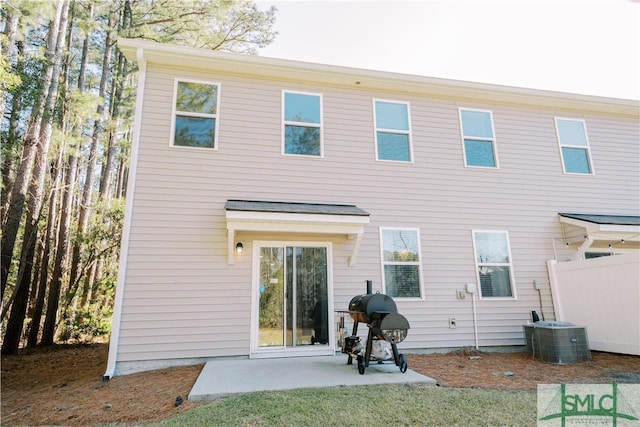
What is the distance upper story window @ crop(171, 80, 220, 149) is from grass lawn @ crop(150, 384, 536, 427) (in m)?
4.46

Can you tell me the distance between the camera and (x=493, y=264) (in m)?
7.07

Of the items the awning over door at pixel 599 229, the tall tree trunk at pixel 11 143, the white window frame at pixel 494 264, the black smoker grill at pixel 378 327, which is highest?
the tall tree trunk at pixel 11 143

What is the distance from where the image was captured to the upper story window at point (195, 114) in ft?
20.9

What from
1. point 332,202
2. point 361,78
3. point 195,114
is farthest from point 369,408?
point 361,78

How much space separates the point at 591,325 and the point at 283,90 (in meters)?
7.38

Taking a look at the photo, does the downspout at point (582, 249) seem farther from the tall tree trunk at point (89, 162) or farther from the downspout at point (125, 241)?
the tall tree trunk at point (89, 162)

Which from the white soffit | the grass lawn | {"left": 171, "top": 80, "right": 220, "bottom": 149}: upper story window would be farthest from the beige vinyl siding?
the grass lawn

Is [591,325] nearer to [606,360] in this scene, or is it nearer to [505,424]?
[606,360]

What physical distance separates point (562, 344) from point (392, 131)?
4.91 m

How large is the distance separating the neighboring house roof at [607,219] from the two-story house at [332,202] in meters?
0.14

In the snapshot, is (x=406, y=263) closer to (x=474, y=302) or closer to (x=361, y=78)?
(x=474, y=302)

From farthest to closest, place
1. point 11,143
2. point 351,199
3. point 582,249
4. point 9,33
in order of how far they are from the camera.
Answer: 1. point 582,249
2. point 11,143
3. point 351,199
4. point 9,33

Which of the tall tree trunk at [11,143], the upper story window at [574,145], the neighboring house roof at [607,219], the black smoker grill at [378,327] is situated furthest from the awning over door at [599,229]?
the tall tree trunk at [11,143]

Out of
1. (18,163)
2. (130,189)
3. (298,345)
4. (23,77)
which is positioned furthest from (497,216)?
(18,163)
